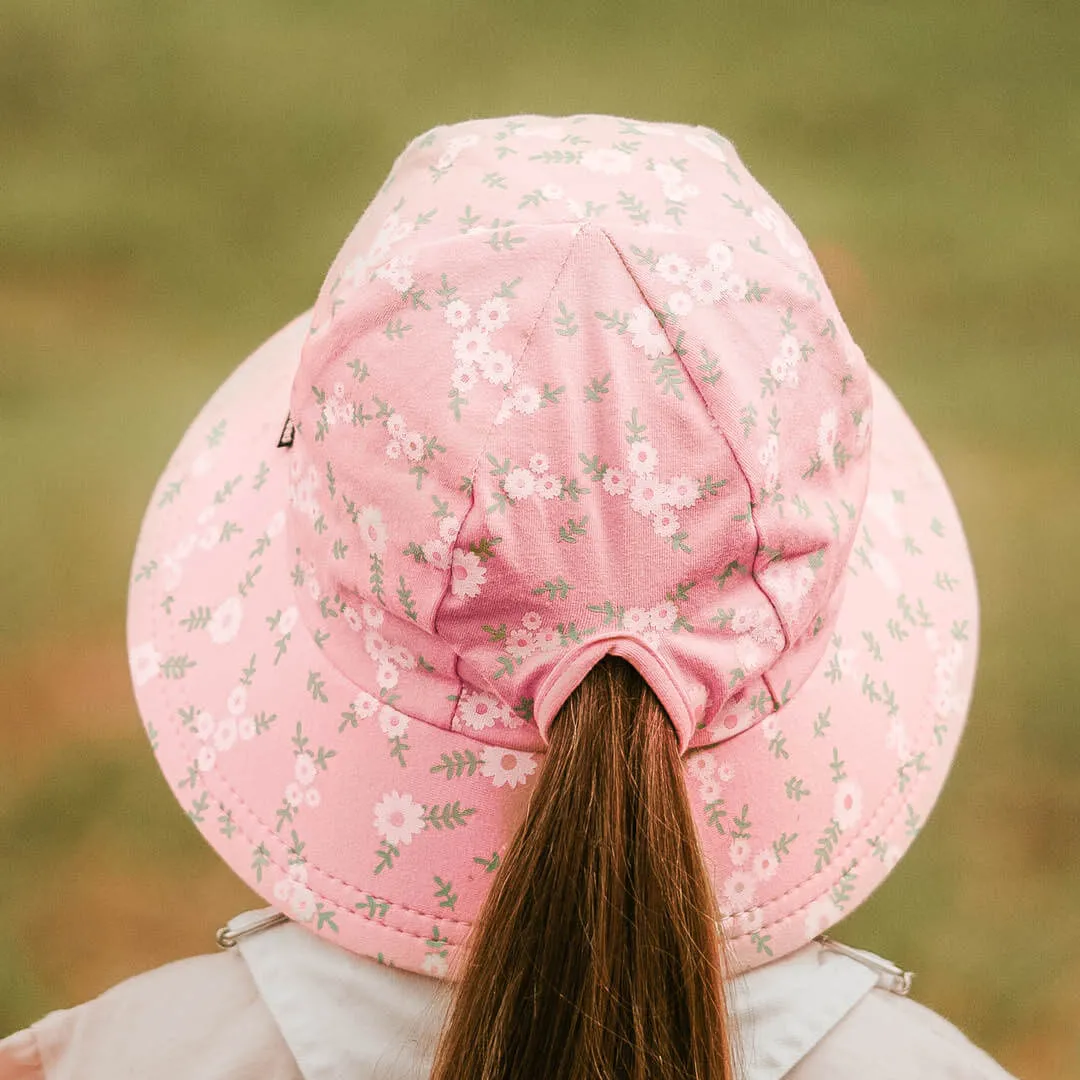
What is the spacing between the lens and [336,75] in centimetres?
115

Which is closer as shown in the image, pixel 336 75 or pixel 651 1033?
pixel 651 1033

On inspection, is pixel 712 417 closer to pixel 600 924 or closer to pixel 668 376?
pixel 668 376

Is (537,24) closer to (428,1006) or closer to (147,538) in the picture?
(147,538)

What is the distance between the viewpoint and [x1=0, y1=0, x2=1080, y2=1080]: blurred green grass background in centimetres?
96

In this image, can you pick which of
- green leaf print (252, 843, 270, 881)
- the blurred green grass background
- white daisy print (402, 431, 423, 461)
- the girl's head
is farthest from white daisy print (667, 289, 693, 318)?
the blurred green grass background

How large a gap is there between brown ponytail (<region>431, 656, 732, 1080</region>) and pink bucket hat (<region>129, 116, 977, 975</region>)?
2 cm

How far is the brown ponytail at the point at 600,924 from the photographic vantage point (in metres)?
0.42

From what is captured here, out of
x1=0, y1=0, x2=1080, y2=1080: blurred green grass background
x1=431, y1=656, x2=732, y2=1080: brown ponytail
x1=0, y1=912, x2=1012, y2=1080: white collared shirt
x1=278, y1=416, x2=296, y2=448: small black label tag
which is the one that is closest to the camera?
x1=431, y1=656, x2=732, y2=1080: brown ponytail

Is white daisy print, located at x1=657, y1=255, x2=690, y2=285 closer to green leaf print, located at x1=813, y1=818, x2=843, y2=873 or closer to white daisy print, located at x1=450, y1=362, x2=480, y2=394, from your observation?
white daisy print, located at x1=450, y1=362, x2=480, y2=394

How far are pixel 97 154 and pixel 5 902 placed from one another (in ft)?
2.44

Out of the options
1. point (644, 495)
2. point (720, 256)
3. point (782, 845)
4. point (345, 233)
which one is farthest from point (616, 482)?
point (345, 233)

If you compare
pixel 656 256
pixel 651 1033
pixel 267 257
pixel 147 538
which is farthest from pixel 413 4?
pixel 651 1033

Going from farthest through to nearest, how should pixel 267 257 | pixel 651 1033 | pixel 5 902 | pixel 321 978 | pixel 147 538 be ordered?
pixel 267 257
pixel 5 902
pixel 147 538
pixel 321 978
pixel 651 1033

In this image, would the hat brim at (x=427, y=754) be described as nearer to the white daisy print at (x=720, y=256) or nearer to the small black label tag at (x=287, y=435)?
the small black label tag at (x=287, y=435)
